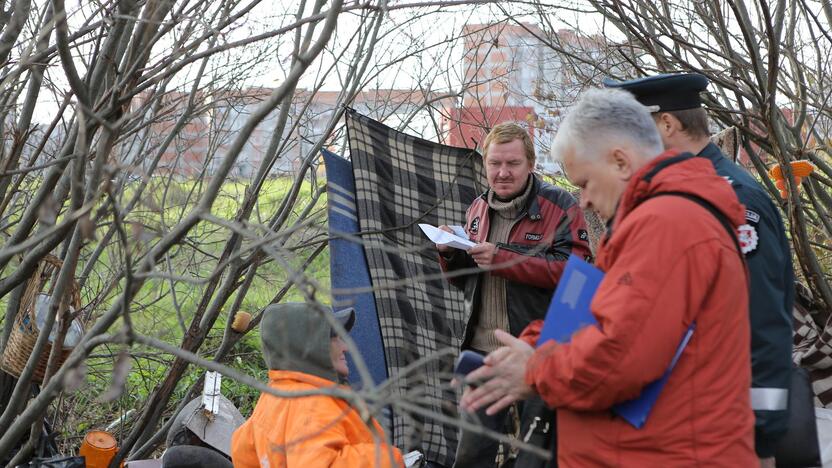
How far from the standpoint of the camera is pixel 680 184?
2117mm

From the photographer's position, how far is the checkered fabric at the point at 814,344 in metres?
3.59

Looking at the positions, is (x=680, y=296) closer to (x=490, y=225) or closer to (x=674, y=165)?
(x=674, y=165)

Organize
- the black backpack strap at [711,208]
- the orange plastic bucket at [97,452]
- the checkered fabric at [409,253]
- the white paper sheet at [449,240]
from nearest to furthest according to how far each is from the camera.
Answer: the black backpack strap at [711,208], the white paper sheet at [449,240], the checkered fabric at [409,253], the orange plastic bucket at [97,452]

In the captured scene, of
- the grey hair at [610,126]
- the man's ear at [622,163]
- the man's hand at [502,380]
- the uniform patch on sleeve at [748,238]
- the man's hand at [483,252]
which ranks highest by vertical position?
the grey hair at [610,126]

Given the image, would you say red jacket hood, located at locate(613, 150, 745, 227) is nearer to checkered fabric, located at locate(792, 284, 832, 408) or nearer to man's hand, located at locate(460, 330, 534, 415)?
man's hand, located at locate(460, 330, 534, 415)

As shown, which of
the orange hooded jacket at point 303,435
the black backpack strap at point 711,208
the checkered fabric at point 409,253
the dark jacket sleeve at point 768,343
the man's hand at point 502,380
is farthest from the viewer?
the checkered fabric at point 409,253

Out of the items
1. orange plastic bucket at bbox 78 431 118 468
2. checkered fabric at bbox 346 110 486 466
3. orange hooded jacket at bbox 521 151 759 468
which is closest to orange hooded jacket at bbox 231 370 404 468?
orange hooded jacket at bbox 521 151 759 468

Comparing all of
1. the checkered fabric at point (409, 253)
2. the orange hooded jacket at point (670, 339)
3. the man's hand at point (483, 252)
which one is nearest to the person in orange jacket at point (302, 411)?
the man's hand at point (483, 252)

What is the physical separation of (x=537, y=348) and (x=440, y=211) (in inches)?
99.0

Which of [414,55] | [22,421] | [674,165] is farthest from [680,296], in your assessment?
[414,55]

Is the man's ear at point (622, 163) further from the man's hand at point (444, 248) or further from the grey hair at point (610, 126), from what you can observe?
the man's hand at point (444, 248)

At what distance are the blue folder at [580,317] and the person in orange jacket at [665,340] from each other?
0.07 ft

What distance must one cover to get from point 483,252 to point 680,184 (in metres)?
1.68

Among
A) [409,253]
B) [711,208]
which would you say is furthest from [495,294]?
[711,208]
